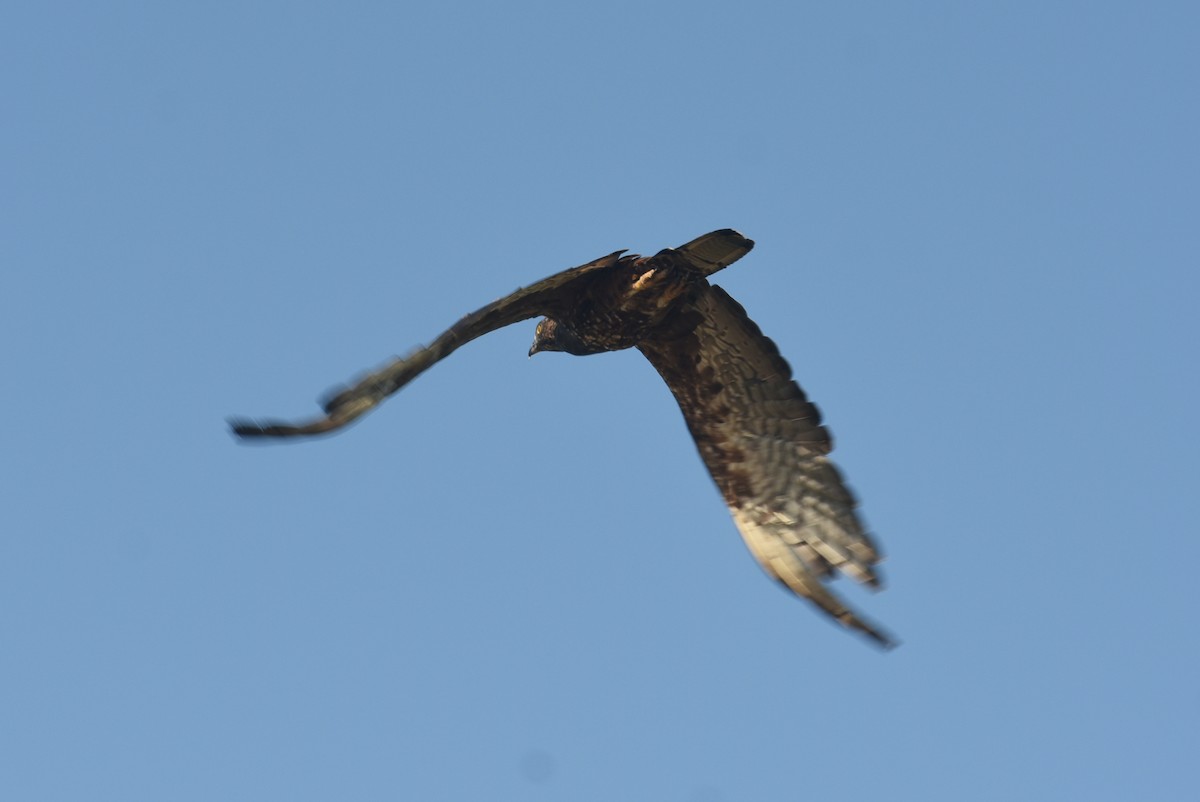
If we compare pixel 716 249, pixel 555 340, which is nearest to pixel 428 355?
pixel 716 249

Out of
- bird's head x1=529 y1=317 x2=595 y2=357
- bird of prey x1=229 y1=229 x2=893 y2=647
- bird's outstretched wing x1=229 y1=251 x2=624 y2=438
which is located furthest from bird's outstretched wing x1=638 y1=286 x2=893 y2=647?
bird's outstretched wing x1=229 y1=251 x2=624 y2=438

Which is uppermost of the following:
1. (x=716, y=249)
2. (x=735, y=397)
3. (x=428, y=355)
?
(x=716, y=249)

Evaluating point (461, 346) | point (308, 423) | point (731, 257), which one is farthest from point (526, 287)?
point (308, 423)

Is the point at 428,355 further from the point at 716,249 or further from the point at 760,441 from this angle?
the point at 760,441

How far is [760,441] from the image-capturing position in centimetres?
1277

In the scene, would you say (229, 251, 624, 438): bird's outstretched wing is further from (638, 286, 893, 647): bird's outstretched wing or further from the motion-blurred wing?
(638, 286, 893, 647): bird's outstretched wing

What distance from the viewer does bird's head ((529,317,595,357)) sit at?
12.4 meters

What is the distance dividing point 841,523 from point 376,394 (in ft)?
15.5

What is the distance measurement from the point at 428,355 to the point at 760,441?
4148 mm

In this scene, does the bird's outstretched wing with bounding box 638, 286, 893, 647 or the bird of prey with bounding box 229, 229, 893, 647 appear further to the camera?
the bird's outstretched wing with bounding box 638, 286, 893, 647

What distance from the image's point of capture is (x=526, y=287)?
1038 cm

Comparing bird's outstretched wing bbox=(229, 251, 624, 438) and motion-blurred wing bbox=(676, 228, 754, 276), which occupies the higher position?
motion-blurred wing bbox=(676, 228, 754, 276)

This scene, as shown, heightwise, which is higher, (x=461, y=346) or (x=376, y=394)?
(x=461, y=346)

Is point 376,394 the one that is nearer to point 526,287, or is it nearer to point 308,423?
point 308,423
